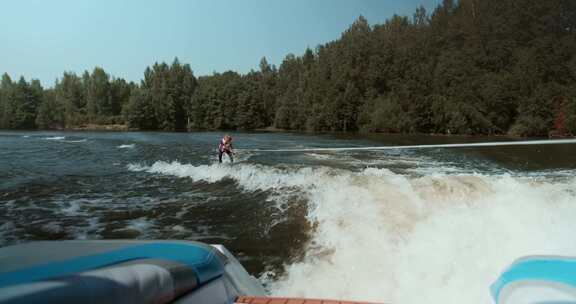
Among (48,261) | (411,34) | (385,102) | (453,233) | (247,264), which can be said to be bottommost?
(247,264)

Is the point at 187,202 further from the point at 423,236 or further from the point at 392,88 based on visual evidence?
the point at 392,88

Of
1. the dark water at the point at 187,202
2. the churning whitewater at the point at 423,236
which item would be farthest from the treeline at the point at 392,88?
the churning whitewater at the point at 423,236

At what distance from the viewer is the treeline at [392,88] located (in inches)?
2057

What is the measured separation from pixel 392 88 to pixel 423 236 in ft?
217

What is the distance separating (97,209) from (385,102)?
58230 millimetres

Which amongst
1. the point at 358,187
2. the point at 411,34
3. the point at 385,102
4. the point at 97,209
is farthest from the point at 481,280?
the point at 411,34

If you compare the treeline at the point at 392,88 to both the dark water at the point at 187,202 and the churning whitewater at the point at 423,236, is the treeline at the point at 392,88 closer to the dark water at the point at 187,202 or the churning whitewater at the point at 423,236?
the dark water at the point at 187,202

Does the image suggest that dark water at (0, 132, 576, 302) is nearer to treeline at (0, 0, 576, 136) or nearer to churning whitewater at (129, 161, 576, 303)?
churning whitewater at (129, 161, 576, 303)

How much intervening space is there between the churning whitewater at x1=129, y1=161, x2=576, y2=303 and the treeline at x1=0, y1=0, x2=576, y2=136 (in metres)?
44.9

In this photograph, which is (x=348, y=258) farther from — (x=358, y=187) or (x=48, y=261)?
(x=48, y=261)

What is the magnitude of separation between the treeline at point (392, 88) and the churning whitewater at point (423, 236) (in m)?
44.9

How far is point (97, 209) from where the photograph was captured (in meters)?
8.76

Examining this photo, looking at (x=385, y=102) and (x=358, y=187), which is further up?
(x=385, y=102)

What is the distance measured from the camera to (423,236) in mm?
6207
